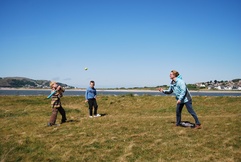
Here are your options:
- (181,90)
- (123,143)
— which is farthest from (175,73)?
(123,143)

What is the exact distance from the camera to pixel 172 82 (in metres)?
12.8

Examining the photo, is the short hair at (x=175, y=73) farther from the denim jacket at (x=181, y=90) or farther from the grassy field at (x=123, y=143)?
the grassy field at (x=123, y=143)

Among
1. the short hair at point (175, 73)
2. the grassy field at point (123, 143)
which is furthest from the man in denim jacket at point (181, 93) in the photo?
the grassy field at point (123, 143)

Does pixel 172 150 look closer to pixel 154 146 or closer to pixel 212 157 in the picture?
pixel 154 146

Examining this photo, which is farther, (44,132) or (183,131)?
(44,132)

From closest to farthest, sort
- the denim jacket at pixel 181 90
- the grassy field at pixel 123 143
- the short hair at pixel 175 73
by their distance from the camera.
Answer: the grassy field at pixel 123 143 → the denim jacket at pixel 181 90 → the short hair at pixel 175 73

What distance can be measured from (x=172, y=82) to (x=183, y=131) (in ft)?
9.17

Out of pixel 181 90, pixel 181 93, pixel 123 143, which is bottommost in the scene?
pixel 123 143

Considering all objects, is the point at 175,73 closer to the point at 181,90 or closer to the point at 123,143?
the point at 181,90

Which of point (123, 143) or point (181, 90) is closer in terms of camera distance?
point (123, 143)

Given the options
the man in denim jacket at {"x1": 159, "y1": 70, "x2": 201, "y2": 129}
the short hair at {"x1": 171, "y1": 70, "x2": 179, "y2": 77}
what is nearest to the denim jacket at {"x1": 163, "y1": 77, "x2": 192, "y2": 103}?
the man in denim jacket at {"x1": 159, "y1": 70, "x2": 201, "y2": 129}

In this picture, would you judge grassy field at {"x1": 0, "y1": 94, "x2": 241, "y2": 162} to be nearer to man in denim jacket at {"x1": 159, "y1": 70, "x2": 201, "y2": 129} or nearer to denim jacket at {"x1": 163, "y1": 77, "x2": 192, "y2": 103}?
man in denim jacket at {"x1": 159, "y1": 70, "x2": 201, "y2": 129}

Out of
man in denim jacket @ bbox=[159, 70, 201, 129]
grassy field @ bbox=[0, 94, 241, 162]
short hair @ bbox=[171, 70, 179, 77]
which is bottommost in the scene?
grassy field @ bbox=[0, 94, 241, 162]

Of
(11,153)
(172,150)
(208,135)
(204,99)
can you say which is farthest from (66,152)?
(204,99)
